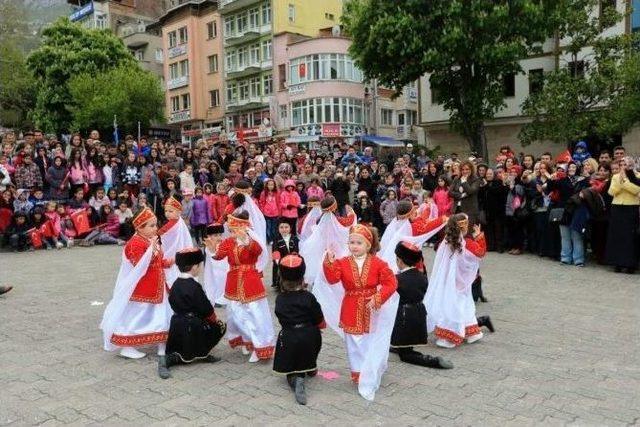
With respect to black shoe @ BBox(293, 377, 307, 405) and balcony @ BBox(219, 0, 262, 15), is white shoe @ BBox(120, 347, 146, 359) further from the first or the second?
balcony @ BBox(219, 0, 262, 15)

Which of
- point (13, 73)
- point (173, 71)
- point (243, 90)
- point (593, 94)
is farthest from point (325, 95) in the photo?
point (13, 73)

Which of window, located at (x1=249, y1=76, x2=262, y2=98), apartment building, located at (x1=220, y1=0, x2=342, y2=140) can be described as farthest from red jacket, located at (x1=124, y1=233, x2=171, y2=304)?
window, located at (x1=249, y1=76, x2=262, y2=98)

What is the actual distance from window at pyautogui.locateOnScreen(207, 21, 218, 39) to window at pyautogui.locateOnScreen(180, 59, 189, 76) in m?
3.19

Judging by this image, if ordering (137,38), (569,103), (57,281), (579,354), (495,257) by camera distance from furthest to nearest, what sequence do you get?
(137,38) < (569,103) < (495,257) < (57,281) < (579,354)

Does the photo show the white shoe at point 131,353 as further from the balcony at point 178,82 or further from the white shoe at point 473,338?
the balcony at point 178,82

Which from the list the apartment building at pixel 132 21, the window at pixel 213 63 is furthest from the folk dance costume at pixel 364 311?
the apartment building at pixel 132 21

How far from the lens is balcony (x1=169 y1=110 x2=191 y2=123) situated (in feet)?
168

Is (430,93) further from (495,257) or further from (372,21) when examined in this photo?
(495,257)

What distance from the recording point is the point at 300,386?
191 inches

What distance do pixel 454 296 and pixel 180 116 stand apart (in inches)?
1910

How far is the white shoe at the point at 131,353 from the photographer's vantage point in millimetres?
5969

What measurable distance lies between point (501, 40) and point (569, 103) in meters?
3.86

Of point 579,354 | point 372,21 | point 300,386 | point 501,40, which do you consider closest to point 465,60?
point 501,40

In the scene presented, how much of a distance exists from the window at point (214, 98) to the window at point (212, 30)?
458 centimetres
